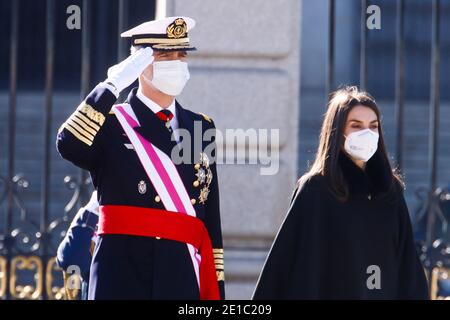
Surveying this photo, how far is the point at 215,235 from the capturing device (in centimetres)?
606

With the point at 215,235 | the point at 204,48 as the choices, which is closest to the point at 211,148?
the point at 215,235

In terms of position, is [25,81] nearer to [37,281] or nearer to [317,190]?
[37,281]

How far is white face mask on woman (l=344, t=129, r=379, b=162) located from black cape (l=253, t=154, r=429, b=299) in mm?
74

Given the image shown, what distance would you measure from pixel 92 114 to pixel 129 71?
26cm

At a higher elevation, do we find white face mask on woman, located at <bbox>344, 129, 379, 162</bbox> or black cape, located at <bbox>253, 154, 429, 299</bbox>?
white face mask on woman, located at <bbox>344, 129, 379, 162</bbox>

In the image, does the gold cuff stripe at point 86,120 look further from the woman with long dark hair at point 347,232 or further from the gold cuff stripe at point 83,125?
the woman with long dark hair at point 347,232

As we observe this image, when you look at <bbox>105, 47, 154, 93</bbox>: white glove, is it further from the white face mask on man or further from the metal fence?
the metal fence

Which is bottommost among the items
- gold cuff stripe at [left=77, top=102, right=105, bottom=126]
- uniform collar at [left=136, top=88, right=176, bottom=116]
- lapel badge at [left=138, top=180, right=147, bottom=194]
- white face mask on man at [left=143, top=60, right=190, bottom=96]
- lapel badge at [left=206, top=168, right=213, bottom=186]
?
lapel badge at [left=138, top=180, right=147, bottom=194]

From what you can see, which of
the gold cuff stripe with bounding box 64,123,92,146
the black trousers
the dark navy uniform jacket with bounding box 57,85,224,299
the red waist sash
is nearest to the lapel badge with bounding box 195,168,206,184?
the dark navy uniform jacket with bounding box 57,85,224,299

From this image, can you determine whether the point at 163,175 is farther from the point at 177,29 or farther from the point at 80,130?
the point at 177,29

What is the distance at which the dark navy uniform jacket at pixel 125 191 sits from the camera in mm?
5832

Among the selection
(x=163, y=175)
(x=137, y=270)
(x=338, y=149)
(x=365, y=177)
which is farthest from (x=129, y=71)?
(x=365, y=177)

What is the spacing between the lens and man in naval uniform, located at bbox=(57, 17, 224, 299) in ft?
19.2

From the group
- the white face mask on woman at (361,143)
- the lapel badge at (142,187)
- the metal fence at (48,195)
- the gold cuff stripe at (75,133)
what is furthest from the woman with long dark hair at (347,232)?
the metal fence at (48,195)
